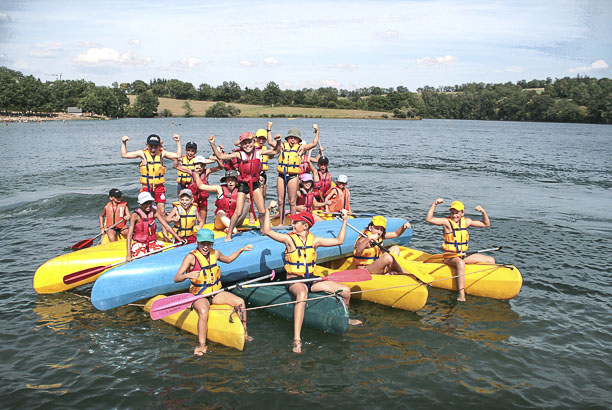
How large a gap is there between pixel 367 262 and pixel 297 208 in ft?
7.28

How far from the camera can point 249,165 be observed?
824cm

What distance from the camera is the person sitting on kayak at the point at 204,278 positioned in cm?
643

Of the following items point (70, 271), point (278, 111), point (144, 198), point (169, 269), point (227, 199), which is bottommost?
point (70, 271)

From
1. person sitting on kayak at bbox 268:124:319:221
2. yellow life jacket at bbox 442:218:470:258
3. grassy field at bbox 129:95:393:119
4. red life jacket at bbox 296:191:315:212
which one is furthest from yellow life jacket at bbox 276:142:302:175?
grassy field at bbox 129:95:393:119

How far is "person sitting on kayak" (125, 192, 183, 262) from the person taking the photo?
8.55 m

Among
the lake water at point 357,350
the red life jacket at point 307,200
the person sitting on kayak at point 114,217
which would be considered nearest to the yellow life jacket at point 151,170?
the person sitting on kayak at point 114,217

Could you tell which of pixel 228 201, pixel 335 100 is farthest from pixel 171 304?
pixel 335 100

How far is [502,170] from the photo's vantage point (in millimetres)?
26844

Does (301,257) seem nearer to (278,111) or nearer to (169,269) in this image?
(169,269)

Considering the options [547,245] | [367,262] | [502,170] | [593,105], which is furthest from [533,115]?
[367,262]

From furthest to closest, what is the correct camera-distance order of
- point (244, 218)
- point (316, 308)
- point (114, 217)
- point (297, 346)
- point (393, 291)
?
point (114, 217), point (244, 218), point (393, 291), point (316, 308), point (297, 346)

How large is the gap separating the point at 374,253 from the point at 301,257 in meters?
1.96

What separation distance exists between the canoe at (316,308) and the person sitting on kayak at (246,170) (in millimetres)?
1503

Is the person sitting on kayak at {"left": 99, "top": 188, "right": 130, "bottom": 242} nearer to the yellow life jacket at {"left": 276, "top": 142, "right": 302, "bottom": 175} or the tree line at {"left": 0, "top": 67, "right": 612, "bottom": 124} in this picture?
the yellow life jacket at {"left": 276, "top": 142, "right": 302, "bottom": 175}
